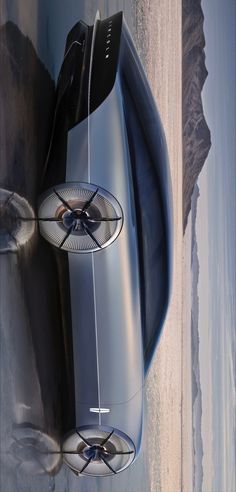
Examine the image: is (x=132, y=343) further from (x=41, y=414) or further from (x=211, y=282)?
(x=211, y=282)

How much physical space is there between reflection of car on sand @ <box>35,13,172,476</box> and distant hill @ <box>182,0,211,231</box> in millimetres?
1037

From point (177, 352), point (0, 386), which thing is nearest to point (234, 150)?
point (177, 352)

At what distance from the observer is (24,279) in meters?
0.77

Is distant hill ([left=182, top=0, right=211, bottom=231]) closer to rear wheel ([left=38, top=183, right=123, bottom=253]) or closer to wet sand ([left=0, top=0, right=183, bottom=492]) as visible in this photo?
wet sand ([left=0, top=0, right=183, bottom=492])

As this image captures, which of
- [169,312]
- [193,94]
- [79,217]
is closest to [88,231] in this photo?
[79,217]

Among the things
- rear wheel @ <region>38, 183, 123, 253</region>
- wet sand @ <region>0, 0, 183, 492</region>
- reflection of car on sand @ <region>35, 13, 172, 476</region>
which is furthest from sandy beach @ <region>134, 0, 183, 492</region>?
rear wheel @ <region>38, 183, 123, 253</region>

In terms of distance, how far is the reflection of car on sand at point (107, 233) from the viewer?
75 cm

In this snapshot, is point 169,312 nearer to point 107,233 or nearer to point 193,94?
point 193,94

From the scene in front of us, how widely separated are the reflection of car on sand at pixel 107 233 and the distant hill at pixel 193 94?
3.40ft

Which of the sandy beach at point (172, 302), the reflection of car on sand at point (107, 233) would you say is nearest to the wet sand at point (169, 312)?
the sandy beach at point (172, 302)

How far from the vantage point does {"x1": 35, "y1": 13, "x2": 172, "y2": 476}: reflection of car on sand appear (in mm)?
752

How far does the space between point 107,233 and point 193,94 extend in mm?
1286

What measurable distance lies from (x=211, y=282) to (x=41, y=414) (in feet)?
3.77

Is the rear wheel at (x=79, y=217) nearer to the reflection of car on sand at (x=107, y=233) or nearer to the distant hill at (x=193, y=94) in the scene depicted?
the reflection of car on sand at (x=107, y=233)
